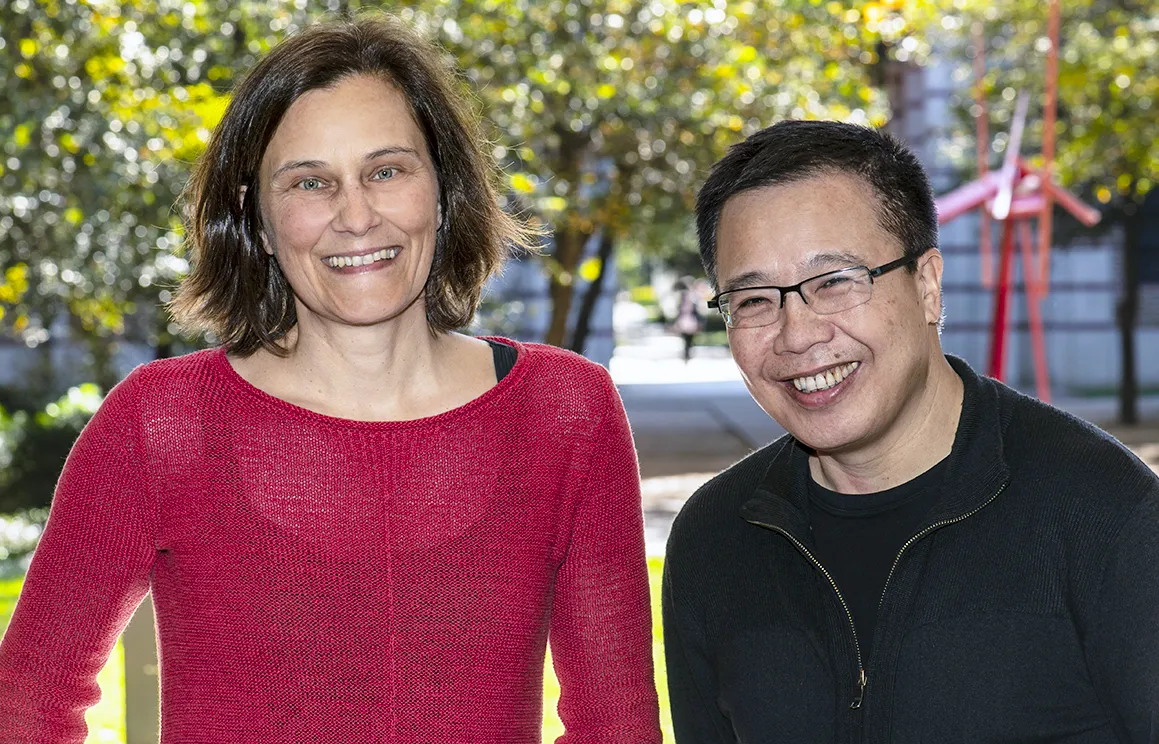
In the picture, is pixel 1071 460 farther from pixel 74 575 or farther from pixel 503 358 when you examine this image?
pixel 74 575

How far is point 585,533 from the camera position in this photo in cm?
277

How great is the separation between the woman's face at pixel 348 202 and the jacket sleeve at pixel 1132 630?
4.39 feet

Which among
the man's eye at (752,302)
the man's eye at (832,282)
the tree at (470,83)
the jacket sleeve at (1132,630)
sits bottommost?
the jacket sleeve at (1132,630)

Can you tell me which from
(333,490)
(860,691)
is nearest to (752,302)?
Answer: (860,691)

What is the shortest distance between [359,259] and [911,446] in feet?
3.61

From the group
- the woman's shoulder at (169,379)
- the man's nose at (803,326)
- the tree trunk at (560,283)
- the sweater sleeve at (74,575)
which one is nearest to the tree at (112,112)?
the tree trunk at (560,283)

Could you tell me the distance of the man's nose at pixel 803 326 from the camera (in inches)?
104

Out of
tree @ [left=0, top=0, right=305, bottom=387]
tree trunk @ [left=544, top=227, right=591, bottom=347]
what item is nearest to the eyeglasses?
tree @ [left=0, top=0, right=305, bottom=387]

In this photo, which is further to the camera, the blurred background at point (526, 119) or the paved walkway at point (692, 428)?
the paved walkway at point (692, 428)

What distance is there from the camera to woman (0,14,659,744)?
2.56m

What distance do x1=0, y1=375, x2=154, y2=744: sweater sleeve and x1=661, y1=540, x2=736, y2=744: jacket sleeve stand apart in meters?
1.09

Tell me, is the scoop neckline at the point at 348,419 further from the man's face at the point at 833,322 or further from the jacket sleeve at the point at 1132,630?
the jacket sleeve at the point at 1132,630

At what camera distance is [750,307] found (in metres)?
2.73

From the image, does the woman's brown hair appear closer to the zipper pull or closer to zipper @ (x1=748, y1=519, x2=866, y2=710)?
zipper @ (x1=748, y1=519, x2=866, y2=710)
